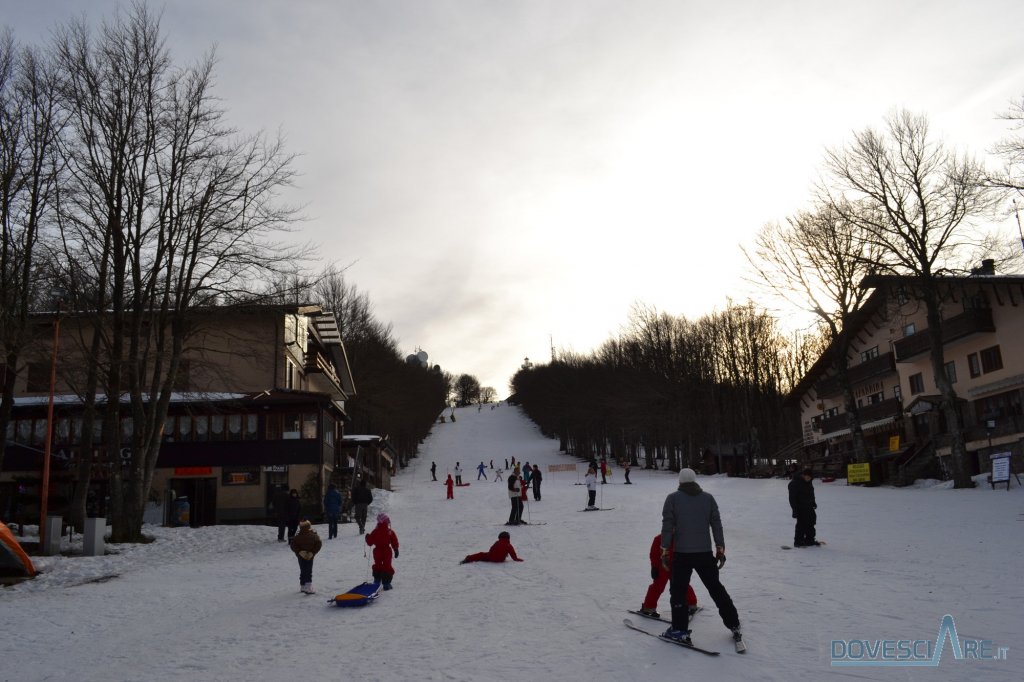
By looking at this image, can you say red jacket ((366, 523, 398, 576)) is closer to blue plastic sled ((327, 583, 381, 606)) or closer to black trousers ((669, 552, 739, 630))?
blue plastic sled ((327, 583, 381, 606))

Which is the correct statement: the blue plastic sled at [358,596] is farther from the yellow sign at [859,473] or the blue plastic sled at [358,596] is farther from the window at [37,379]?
the window at [37,379]

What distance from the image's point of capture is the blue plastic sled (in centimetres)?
1211

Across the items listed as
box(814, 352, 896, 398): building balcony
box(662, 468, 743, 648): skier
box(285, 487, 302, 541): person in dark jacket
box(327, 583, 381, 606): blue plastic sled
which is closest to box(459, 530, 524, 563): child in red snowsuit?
box(327, 583, 381, 606): blue plastic sled

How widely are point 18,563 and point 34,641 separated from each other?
7.00 meters

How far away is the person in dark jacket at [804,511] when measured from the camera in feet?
53.6

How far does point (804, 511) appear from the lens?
1638 cm

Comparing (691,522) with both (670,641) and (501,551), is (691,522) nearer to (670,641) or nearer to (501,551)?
(670,641)

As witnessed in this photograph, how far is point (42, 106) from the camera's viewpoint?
70.3ft

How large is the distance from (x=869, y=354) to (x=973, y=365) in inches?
475

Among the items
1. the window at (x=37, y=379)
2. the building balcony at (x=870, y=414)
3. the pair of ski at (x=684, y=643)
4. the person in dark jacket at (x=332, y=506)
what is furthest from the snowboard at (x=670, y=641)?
the building balcony at (x=870, y=414)

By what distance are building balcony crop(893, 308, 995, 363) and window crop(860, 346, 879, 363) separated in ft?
25.9

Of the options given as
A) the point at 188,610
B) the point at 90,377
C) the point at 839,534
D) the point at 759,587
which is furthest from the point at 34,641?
the point at 839,534

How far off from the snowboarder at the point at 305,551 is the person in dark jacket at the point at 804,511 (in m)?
9.81

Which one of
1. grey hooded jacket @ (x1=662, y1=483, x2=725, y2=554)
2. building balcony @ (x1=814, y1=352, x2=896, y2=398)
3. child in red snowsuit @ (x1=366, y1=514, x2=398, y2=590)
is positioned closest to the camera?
grey hooded jacket @ (x1=662, y1=483, x2=725, y2=554)
